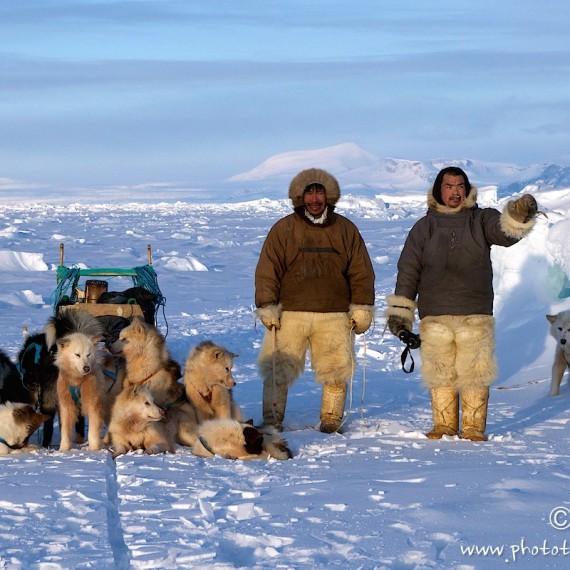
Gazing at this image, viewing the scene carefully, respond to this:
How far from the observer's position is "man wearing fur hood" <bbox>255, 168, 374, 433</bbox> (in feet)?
22.6

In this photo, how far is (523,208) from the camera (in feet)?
19.4

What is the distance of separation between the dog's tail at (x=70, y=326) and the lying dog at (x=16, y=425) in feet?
1.68

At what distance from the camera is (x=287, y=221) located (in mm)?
6945

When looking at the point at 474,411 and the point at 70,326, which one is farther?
the point at 70,326

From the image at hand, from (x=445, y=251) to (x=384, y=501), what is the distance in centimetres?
243

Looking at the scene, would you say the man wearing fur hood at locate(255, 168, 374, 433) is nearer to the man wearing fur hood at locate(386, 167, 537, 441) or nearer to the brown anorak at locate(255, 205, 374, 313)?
the brown anorak at locate(255, 205, 374, 313)

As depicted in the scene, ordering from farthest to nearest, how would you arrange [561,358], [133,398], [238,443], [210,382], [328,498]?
[561,358]
[210,382]
[133,398]
[238,443]
[328,498]

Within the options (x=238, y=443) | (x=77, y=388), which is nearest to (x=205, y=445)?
(x=238, y=443)

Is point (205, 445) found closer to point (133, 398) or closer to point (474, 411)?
point (133, 398)

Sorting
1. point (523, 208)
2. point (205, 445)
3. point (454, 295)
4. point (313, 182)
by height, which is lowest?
point (205, 445)

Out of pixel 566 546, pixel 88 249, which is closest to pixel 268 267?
pixel 566 546

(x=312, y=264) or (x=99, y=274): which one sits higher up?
(x=312, y=264)

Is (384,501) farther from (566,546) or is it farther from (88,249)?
(88,249)

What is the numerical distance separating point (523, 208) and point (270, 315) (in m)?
2.00
